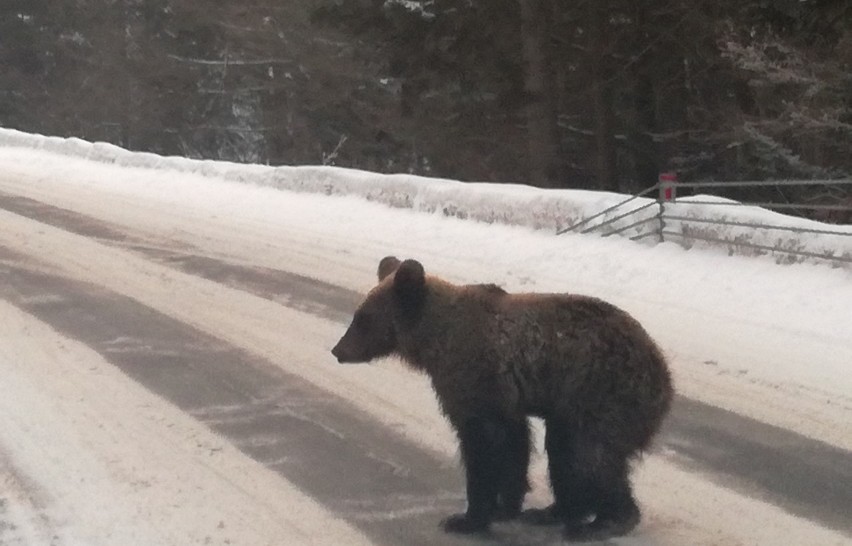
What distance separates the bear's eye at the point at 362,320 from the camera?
5.14 meters

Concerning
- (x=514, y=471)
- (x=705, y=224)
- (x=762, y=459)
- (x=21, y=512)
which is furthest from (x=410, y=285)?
(x=705, y=224)

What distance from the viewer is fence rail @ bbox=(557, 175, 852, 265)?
11211 mm

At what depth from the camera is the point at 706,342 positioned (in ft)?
29.5

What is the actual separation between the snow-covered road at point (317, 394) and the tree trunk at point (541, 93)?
7.72 meters

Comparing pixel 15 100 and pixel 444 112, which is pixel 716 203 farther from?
pixel 15 100

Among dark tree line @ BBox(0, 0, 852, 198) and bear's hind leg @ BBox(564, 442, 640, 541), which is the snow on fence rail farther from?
bear's hind leg @ BBox(564, 442, 640, 541)

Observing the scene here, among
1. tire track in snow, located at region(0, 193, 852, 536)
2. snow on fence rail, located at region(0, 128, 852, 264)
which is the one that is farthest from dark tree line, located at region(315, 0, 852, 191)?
tire track in snow, located at region(0, 193, 852, 536)

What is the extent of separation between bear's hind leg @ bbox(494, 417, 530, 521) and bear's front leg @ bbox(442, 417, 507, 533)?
4cm

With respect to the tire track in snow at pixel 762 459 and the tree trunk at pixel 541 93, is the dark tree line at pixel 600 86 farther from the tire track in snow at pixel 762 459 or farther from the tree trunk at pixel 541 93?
the tire track in snow at pixel 762 459

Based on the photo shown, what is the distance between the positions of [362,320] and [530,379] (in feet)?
2.89

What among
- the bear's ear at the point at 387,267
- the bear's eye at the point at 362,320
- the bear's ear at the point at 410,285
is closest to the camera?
the bear's ear at the point at 410,285

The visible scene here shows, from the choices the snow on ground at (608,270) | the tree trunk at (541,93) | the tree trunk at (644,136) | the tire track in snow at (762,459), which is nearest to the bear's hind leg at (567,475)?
the tire track in snow at (762,459)

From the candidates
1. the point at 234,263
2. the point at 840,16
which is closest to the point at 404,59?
the point at 840,16

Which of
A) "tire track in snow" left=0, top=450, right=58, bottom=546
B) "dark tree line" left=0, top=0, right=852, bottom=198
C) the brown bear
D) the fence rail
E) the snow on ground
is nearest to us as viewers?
the brown bear
